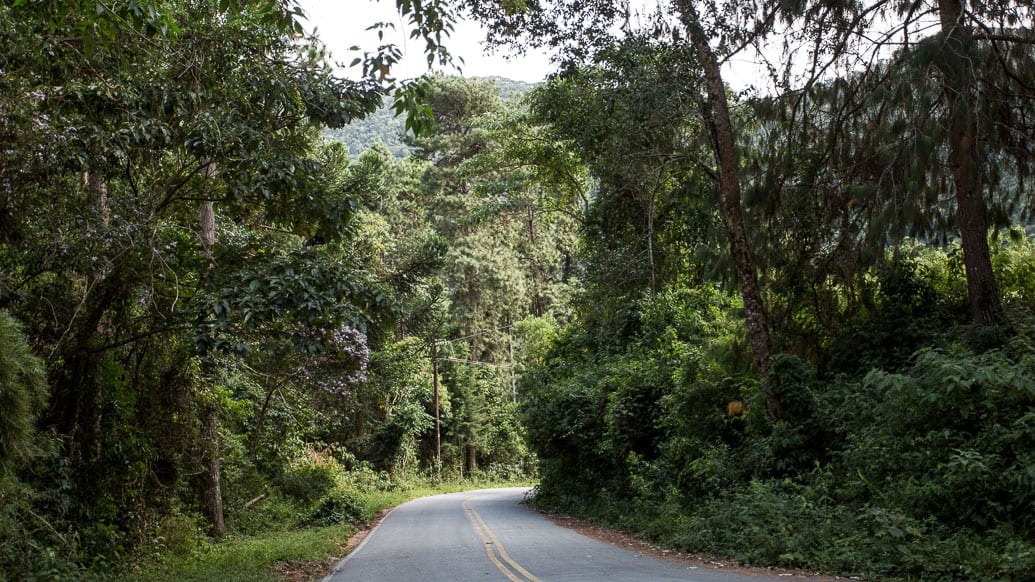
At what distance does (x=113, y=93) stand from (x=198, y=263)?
2164mm

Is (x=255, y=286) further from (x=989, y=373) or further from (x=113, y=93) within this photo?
(x=989, y=373)

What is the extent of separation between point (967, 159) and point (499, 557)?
834cm

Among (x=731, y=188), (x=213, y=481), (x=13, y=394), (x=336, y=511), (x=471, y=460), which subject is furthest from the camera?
(x=471, y=460)

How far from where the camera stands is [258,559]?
1191 centimetres

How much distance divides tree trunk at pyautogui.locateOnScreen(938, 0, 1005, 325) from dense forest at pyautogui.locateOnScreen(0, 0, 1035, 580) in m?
0.05

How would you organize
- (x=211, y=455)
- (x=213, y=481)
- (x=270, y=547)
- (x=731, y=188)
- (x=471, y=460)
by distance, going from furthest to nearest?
(x=471, y=460), (x=213, y=481), (x=211, y=455), (x=731, y=188), (x=270, y=547)

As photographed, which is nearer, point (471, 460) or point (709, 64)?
point (709, 64)

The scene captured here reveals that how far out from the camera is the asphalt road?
908 cm

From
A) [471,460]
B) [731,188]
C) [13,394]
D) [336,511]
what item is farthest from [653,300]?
[471,460]

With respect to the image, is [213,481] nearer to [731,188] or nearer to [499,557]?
[499,557]

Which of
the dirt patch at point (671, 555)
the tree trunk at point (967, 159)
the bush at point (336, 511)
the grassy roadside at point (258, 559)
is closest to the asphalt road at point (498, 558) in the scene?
the dirt patch at point (671, 555)

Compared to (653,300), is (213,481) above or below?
below

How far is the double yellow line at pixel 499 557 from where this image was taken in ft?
29.8

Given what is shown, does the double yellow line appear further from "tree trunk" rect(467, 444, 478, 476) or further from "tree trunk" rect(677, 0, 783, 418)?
"tree trunk" rect(467, 444, 478, 476)
